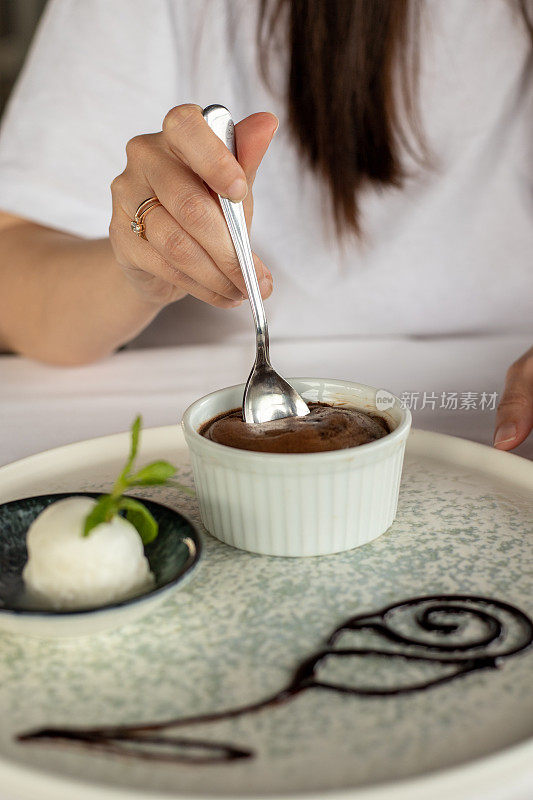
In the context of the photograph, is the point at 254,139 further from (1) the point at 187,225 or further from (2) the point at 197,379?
(2) the point at 197,379

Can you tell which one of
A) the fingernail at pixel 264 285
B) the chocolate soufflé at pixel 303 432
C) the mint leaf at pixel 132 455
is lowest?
the chocolate soufflé at pixel 303 432

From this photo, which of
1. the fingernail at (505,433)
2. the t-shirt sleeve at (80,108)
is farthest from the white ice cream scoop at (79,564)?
the t-shirt sleeve at (80,108)

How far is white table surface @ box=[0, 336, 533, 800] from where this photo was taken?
1.09 metres

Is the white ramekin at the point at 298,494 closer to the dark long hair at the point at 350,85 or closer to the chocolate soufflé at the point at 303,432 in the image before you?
the chocolate soufflé at the point at 303,432

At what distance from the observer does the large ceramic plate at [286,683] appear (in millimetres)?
446

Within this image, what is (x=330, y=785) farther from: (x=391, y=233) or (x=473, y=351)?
(x=391, y=233)

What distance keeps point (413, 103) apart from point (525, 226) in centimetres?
36

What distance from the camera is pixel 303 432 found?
0.76m

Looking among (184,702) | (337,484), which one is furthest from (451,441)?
(184,702)

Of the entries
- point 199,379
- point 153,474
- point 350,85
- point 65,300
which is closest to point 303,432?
point 153,474

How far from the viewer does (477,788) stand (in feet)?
1.42

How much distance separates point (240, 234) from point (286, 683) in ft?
1.68

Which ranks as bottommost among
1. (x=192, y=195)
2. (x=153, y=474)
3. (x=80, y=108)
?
(x=153, y=474)

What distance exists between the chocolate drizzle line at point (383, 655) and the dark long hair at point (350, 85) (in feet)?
3.47
